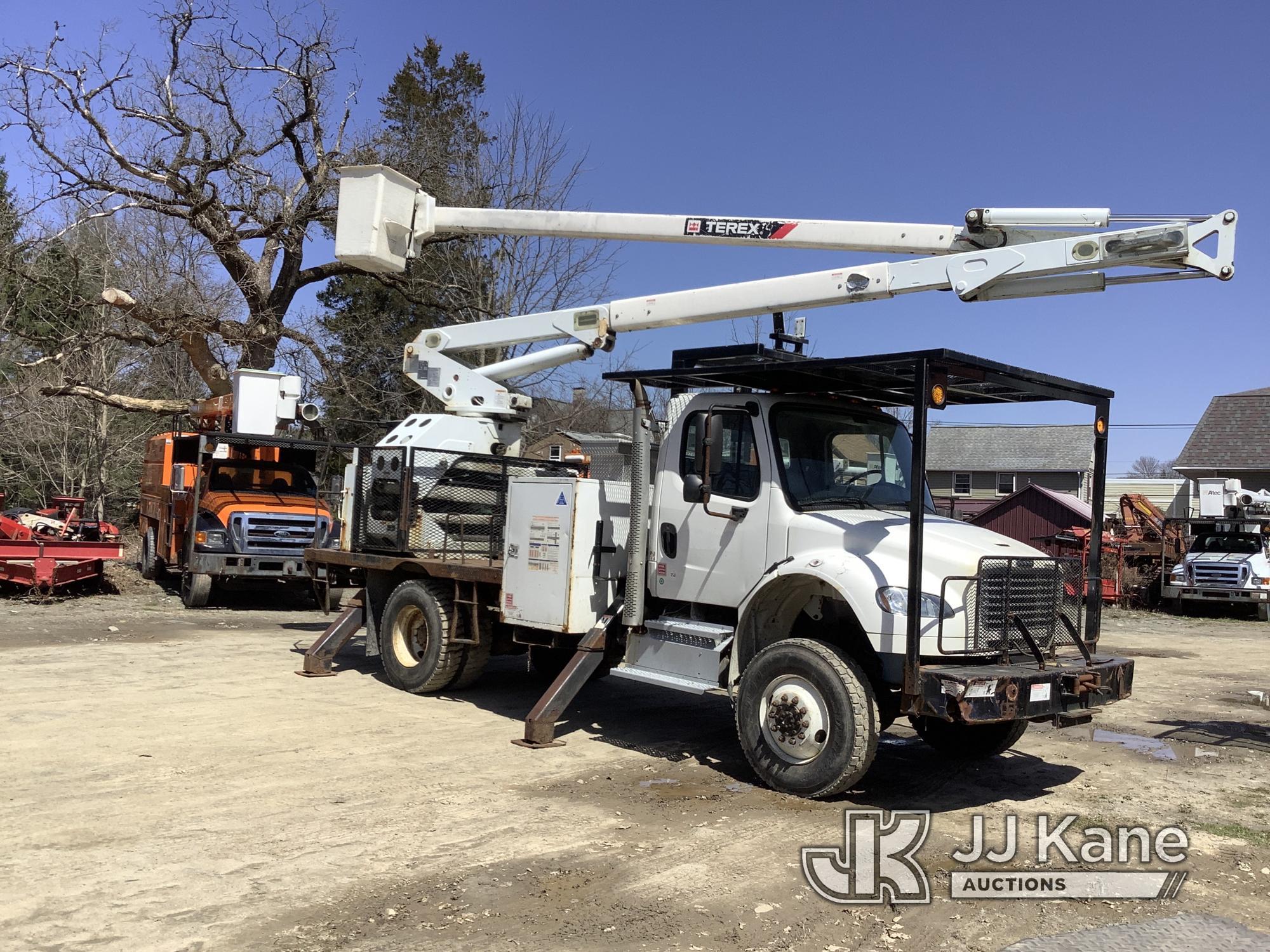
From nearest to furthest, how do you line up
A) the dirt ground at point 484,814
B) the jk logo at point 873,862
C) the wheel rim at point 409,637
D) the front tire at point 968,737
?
the dirt ground at point 484,814 < the jk logo at point 873,862 < the front tire at point 968,737 < the wheel rim at point 409,637

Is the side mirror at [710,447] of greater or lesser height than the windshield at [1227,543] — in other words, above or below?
above

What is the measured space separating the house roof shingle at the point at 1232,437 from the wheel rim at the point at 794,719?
3269 cm

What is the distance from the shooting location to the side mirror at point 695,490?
721 centimetres

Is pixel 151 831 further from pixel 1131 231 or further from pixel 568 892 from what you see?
pixel 1131 231

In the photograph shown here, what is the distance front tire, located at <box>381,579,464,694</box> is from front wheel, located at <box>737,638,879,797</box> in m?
3.57

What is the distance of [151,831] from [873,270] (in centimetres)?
561

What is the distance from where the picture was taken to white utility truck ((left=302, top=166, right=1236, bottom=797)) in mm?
6305

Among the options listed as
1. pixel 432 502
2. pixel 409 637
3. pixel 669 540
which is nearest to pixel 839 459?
pixel 669 540

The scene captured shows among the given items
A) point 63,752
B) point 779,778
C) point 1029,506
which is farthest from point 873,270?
point 1029,506

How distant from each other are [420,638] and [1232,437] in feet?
111

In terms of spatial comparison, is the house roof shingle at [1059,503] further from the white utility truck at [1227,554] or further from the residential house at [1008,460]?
the residential house at [1008,460]

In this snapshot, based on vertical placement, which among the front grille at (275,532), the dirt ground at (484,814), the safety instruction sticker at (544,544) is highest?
the safety instruction sticker at (544,544)

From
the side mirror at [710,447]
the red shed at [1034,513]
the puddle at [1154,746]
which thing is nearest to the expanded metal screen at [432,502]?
the side mirror at [710,447]

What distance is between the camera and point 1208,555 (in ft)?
78.7
